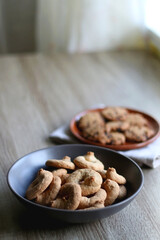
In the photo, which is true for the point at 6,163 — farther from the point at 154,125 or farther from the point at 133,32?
the point at 133,32

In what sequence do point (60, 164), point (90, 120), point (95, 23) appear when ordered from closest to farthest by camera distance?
point (60, 164), point (90, 120), point (95, 23)

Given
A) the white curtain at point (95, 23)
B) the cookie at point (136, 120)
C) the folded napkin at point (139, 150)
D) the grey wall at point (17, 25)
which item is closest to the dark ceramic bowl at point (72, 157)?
the folded napkin at point (139, 150)

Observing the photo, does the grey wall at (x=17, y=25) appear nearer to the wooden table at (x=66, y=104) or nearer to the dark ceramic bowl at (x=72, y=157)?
the wooden table at (x=66, y=104)

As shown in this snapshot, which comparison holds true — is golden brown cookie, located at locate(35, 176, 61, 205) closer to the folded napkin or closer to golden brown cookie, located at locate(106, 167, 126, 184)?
golden brown cookie, located at locate(106, 167, 126, 184)

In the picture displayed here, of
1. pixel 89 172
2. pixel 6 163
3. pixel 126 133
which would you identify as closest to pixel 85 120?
pixel 126 133

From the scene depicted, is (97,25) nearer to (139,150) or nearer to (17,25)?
(17,25)

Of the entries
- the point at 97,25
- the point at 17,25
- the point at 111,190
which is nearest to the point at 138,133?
the point at 111,190

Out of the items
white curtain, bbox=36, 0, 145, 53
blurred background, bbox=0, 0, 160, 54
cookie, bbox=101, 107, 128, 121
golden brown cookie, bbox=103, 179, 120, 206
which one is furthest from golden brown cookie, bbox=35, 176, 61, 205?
white curtain, bbox=36, 0, 145, 53
